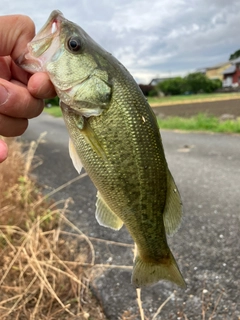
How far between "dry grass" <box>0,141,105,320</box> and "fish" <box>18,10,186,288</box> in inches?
42.8

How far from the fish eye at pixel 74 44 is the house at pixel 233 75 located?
75.3 metres

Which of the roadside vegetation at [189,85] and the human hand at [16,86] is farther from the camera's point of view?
the roadside vegetation at [189,85]

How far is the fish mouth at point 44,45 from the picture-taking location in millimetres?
1573

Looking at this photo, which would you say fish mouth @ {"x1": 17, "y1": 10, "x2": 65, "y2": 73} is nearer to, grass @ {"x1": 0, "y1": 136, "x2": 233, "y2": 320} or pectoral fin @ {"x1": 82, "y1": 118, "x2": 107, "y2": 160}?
pectoral fin @ {"x1": 82, "y1": 118, "x2": 107, "y2": 160}

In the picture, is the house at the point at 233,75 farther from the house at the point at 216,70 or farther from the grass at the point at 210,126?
the grass at the point at 210,126

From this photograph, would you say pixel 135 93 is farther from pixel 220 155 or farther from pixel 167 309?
pixel 220 155

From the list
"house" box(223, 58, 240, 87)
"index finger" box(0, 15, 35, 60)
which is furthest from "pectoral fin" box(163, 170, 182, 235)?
"house" box(223, 58, 240, 87)

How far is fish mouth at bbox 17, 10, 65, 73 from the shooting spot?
5.16ft

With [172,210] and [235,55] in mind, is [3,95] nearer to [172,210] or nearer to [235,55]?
[172,210]

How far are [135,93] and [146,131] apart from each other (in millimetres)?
161

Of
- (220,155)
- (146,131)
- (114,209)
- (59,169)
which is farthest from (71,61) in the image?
(220,155)

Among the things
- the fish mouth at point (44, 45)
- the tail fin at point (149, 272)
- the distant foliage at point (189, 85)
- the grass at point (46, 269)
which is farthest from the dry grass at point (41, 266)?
the distant foliage at point (189, 85)

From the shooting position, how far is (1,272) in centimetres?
294

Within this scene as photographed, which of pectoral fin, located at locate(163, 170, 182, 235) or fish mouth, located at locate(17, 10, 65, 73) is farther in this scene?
pectoral fin, located at locate(163, 170, 182, 235)
